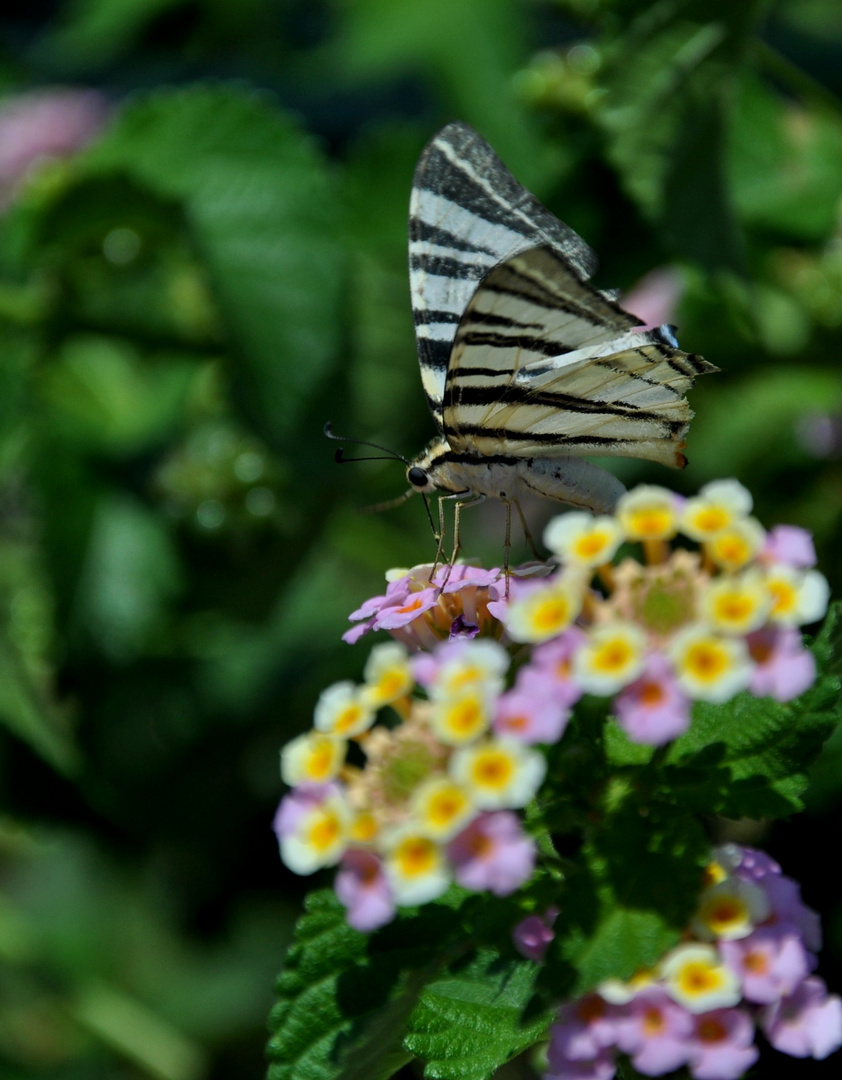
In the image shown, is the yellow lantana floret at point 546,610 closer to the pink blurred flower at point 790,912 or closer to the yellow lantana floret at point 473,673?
the yellow lantana floret at point 473,673

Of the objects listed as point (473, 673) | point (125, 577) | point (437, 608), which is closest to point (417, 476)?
point (437, 608)

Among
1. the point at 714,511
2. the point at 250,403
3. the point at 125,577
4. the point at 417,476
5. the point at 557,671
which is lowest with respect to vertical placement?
the point at 125,577

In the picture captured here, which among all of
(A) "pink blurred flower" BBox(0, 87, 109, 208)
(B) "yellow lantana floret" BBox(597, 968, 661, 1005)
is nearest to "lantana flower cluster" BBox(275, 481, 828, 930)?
(B) "yellow lantana floret" BBox(597, 968, 661, 1005)

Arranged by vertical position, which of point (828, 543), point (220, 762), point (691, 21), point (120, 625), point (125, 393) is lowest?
point (220, 762)

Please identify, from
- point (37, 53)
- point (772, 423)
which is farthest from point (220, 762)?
point (37, 53)

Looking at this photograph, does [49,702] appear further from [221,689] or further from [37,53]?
[37,53]

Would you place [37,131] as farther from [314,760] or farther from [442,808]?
[442,808]
